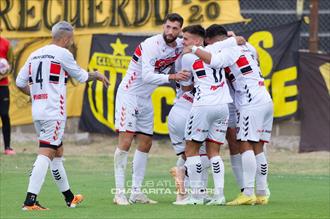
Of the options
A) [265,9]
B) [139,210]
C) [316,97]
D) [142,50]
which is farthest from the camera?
[265,9]

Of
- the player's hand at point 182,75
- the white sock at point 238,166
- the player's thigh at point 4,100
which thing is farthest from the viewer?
the player's thigh at point 4,100

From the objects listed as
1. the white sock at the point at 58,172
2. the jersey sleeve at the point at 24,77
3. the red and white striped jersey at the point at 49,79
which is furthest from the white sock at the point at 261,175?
the jersey sleeve at the point at 24,77

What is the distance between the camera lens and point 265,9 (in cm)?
2020

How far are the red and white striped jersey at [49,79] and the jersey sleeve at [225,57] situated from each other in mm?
1538

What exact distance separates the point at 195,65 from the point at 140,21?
8672 mm

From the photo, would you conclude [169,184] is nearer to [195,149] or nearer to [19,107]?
[195,149]

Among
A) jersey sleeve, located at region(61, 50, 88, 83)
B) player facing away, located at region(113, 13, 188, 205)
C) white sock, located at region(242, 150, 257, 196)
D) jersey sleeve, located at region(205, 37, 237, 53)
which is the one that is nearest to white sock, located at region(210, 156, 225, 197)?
white sock, located at region(242, 150, 257, 196)

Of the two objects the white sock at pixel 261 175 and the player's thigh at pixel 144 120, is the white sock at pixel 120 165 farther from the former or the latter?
the white sock at pixel 261 175

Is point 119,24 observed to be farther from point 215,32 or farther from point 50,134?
point 50,134

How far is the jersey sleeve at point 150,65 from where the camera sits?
11.6 meters

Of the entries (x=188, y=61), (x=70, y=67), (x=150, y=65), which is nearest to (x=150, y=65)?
(x=150, y=65)

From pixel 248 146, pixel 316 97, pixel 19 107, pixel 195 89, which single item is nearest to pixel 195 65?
pixel 195 89

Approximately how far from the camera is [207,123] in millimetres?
11484

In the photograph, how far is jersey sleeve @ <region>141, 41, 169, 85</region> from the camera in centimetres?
1164
